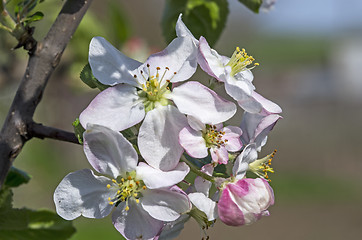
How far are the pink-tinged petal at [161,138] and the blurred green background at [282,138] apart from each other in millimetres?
1143

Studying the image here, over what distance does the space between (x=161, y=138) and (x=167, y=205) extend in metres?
0.10

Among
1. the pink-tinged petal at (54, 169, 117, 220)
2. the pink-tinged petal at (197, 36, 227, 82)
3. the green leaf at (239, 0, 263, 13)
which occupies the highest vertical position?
the green leaf at (239, 0, 263, 13)

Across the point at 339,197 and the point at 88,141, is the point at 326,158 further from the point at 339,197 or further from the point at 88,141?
the point at 88,141

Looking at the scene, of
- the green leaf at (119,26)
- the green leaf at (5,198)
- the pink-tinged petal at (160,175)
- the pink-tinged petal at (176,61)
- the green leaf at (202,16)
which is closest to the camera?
the pink-tinged petal at (160,175)

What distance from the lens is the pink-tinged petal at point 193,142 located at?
0.76m

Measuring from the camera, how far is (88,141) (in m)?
0.74

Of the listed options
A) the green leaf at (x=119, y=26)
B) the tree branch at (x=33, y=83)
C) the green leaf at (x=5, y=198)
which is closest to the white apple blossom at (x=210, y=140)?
the tree branch at (x=33, y=83)

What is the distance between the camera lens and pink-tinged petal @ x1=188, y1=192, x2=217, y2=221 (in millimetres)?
767

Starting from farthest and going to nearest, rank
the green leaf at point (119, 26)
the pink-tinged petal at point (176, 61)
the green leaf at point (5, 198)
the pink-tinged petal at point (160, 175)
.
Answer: the green leaf at point (119, 26) → the green leaf at point (5, 198) → the pink-tinged petal at point (176, 61) → the pink-tinged petal at point (160, 175)

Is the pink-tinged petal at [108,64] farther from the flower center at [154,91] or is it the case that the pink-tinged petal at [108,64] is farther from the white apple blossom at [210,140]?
the white apple blossom at [210,140]

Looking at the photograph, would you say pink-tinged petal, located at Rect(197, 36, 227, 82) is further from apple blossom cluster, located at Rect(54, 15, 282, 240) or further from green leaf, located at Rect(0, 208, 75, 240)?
green leaf, located at Rect(0, 208, 75, 240)

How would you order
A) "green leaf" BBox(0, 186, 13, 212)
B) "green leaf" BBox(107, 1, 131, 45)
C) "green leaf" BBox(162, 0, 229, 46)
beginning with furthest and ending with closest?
"green leaf" BBox(107, 1, 131, 45) < "green leaf" BBox(162, 0, 229, 46) < "green leaf" BBox(0, 186, 13, 212)

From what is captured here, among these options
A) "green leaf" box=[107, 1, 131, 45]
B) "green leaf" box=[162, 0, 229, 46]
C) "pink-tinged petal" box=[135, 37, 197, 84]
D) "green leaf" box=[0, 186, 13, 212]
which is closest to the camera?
"pink-tinged petal" box=[135, 37, 197, 84]

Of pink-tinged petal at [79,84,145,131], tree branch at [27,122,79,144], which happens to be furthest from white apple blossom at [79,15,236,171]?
tree branch at [27,122,79,144]
